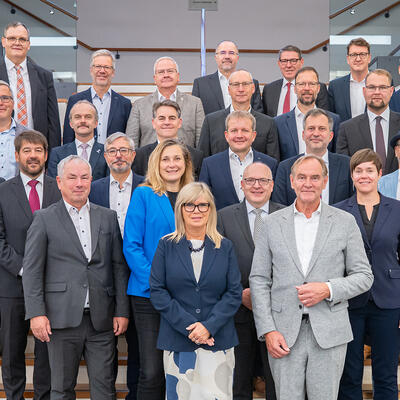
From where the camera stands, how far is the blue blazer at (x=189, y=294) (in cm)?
304

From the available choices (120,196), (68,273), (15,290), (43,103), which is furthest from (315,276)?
(43,103)

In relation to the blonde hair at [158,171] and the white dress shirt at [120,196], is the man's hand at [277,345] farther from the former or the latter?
the white dress shirt at [120,196]

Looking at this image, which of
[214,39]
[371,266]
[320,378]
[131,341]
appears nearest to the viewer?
[320,378]

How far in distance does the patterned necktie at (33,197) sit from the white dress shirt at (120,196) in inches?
17.1

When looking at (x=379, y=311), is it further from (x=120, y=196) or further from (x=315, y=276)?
(x=120, y=196)

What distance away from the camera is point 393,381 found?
3414mm

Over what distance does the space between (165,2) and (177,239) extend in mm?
8178

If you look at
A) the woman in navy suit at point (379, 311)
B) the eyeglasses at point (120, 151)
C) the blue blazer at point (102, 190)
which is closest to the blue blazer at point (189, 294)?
the woman in navy suit at point (379, 311)

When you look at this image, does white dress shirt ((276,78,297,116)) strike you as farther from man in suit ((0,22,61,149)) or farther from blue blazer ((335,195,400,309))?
blue blazer ((335,195,400,309))

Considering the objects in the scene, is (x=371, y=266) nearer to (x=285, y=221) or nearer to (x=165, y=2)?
(x=285, y=221)

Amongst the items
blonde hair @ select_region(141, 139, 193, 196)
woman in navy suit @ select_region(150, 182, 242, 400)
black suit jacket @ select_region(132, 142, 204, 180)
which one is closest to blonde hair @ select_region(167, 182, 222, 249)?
woman in navy suit @ select_region(150, 182, 242, 400)

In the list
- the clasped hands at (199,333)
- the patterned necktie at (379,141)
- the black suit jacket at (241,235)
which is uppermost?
the patterned necktie at (379,141)

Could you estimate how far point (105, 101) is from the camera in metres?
5.07

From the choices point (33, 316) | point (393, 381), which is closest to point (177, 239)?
point (33, 316)
